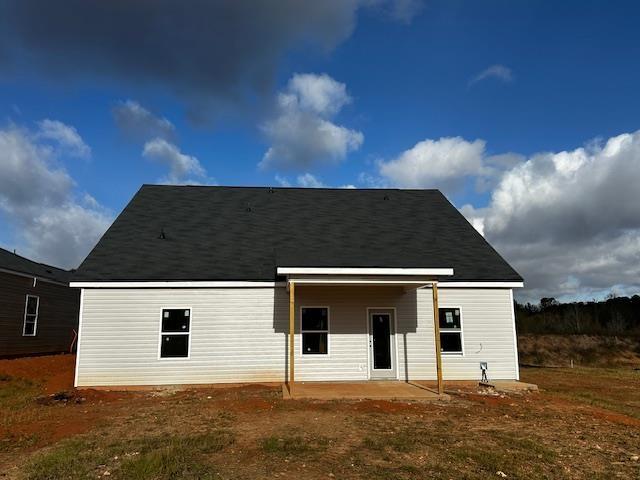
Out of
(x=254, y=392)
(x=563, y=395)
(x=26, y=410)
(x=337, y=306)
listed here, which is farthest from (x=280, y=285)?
(x=563, y=395)

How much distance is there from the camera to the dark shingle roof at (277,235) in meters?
14.5

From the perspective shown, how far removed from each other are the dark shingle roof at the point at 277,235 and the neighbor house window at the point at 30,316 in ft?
22.7

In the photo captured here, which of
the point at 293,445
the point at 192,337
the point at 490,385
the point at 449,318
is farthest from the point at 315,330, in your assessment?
the point at 293,445

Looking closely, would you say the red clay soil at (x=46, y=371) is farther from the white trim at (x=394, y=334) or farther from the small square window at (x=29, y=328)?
the white trim at (x=394, y=334)

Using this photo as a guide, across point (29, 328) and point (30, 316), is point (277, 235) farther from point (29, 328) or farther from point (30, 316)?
point (29, 328)

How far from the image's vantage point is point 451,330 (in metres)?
15.2

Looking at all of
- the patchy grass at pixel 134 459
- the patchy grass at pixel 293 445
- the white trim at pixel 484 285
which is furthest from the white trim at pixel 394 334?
the patchy grass at pixel 134 459

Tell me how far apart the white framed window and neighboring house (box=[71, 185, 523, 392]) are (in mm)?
33

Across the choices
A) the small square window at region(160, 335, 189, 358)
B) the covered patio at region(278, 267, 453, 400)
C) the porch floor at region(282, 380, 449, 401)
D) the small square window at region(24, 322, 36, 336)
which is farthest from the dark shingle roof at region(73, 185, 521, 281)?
the small square window at region(24, 322, 36, 336)

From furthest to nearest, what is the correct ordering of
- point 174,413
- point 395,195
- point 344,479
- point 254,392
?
point 395,195, point 254,392, point 174,413, point 344,479

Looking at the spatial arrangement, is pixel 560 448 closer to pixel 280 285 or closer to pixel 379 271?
pixel 379 271

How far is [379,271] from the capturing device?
12.9 meters

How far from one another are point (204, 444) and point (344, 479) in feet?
8.66

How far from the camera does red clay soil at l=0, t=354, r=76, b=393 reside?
14.0 metres
